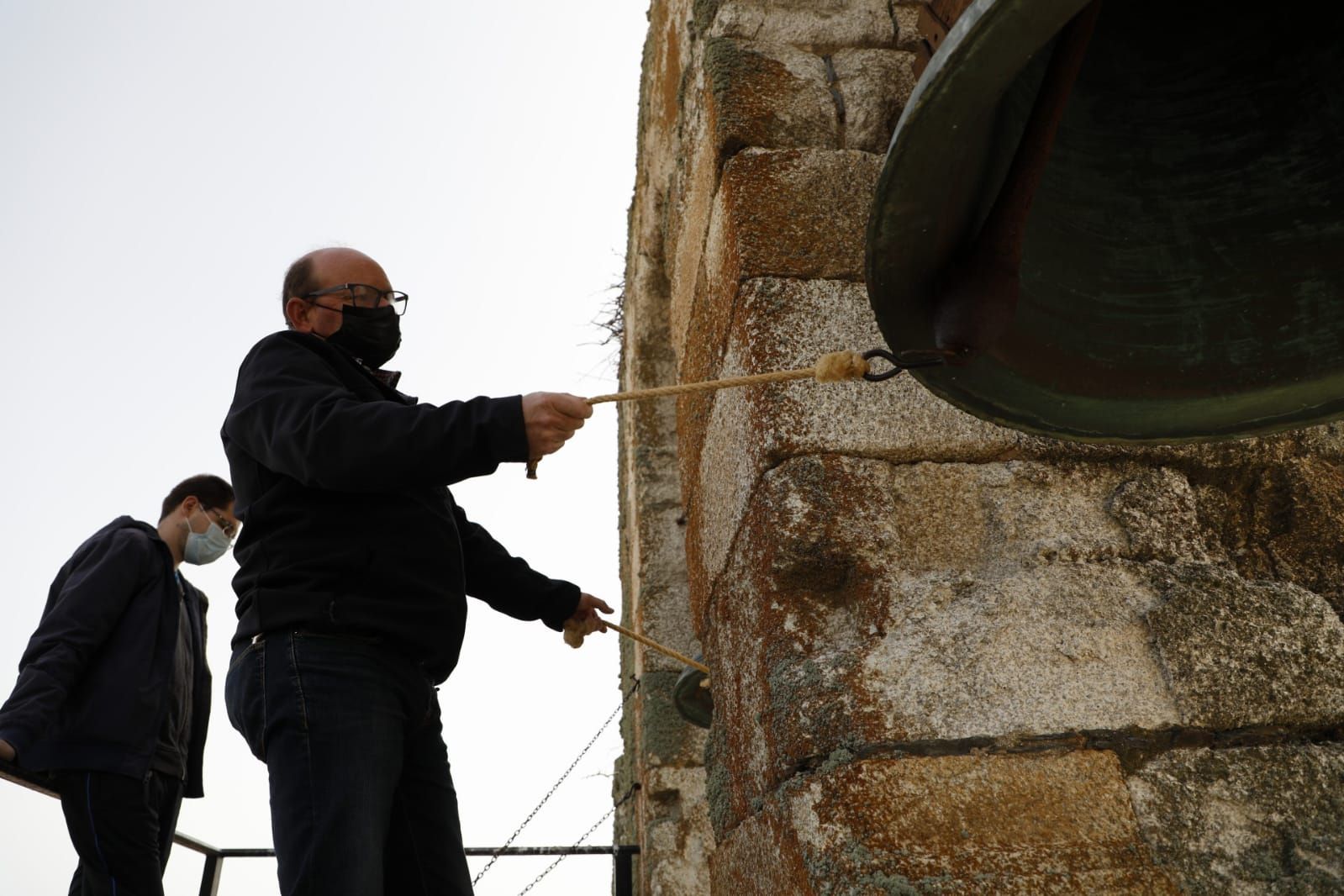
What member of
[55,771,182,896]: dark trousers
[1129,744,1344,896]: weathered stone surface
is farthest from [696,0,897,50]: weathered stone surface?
[55,771,182,896]: dark trousers

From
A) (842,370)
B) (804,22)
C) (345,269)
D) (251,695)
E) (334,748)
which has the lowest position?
(334,748)

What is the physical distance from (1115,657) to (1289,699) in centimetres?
25

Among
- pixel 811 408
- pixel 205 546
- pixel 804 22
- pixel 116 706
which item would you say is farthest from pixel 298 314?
pixel 205 546

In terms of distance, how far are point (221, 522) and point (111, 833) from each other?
1.06 meters

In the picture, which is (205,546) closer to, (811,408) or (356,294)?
(356,294)

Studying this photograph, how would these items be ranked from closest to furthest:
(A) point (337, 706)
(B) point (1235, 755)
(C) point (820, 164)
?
(B) point (1235, 755)
(A) point (337, 706)
(C) point (820, 164)

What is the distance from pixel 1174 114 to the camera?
165cm

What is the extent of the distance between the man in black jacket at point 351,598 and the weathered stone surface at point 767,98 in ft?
2.29

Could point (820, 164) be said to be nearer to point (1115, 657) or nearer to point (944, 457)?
point (944, 457)

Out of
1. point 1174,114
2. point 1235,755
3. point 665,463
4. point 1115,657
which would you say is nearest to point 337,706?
point 1115,657

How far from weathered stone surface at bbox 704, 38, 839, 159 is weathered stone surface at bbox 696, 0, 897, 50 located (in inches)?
1.3

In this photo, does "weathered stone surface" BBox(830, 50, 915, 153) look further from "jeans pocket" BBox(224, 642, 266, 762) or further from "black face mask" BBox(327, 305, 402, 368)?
"jeans pocket" BBox(224, 642, 266, 762)

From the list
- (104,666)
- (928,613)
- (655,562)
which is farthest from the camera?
(655,562)

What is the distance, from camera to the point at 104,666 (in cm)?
307
